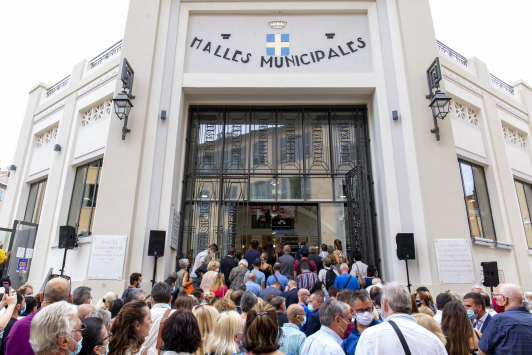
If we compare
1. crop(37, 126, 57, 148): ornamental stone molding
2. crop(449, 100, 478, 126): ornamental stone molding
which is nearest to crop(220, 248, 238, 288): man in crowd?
crop(449, 100, 478, 126): ornamental stone molding

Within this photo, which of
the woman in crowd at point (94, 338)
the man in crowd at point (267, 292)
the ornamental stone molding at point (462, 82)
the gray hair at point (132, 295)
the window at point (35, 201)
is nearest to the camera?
the woman in crowd at point (94, 338)

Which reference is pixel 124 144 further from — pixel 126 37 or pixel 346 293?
pixel 346 293

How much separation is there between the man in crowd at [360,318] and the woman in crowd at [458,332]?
0.66 m

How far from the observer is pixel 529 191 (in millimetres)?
13977

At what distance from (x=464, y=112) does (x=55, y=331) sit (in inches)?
507

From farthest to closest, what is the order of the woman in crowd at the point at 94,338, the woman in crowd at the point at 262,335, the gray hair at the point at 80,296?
1. the gray hair at the point at 80,296
2. the woman in crowd at the point at 262,335
3. the woman in crowd at the point at 94,338

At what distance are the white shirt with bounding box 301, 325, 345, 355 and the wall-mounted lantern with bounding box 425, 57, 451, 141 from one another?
25.6ft

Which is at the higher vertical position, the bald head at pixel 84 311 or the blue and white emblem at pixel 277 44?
the blue and white emblem at pixel 277 44

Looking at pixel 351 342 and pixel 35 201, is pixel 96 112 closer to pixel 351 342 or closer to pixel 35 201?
pixel 35 201

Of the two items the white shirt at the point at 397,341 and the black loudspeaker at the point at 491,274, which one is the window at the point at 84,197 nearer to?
the white shirt at the point at 397,341

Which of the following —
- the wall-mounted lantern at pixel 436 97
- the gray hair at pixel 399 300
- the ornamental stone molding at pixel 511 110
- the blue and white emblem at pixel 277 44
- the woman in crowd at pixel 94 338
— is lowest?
the woman in crowd at pixel 94 338

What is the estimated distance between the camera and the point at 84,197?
12.1 meters

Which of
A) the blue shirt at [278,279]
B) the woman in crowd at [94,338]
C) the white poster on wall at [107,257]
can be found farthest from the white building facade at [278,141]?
the woman in crowd at [94,338]

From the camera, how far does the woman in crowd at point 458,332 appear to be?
10.8ft
